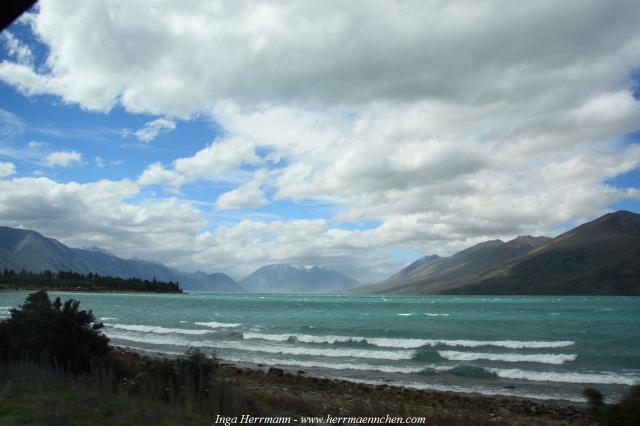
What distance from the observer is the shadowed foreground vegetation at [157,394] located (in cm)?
902

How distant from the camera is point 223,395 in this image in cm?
1043

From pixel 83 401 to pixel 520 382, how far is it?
19.9m

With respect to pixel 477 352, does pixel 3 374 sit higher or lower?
higher

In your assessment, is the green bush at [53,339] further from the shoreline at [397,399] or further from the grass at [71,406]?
the shoreline at [397,399]

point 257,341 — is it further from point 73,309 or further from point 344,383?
point 73,309

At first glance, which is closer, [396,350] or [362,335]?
[396,350]

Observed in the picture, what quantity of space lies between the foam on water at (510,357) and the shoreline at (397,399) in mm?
10718

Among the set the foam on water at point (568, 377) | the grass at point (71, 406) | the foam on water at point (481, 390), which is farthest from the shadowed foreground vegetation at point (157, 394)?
the foam on water at point (568, 377)

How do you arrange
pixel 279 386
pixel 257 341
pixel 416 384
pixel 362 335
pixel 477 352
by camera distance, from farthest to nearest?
pixel 362 335, pixel 257 341, pixel 477 352, pixel 416 384, pixel 279 386

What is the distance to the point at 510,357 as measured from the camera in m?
30.4

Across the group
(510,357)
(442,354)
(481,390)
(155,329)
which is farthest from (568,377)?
(155,329)

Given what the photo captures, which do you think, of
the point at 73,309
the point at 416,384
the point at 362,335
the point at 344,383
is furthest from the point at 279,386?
the point at 362,335

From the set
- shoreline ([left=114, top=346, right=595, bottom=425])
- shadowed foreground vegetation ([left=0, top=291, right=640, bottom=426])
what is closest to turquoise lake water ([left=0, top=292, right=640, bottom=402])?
shoreline ([left=114, top=346, right=595, bottom=425])

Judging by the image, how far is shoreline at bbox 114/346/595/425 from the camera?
1492cm
